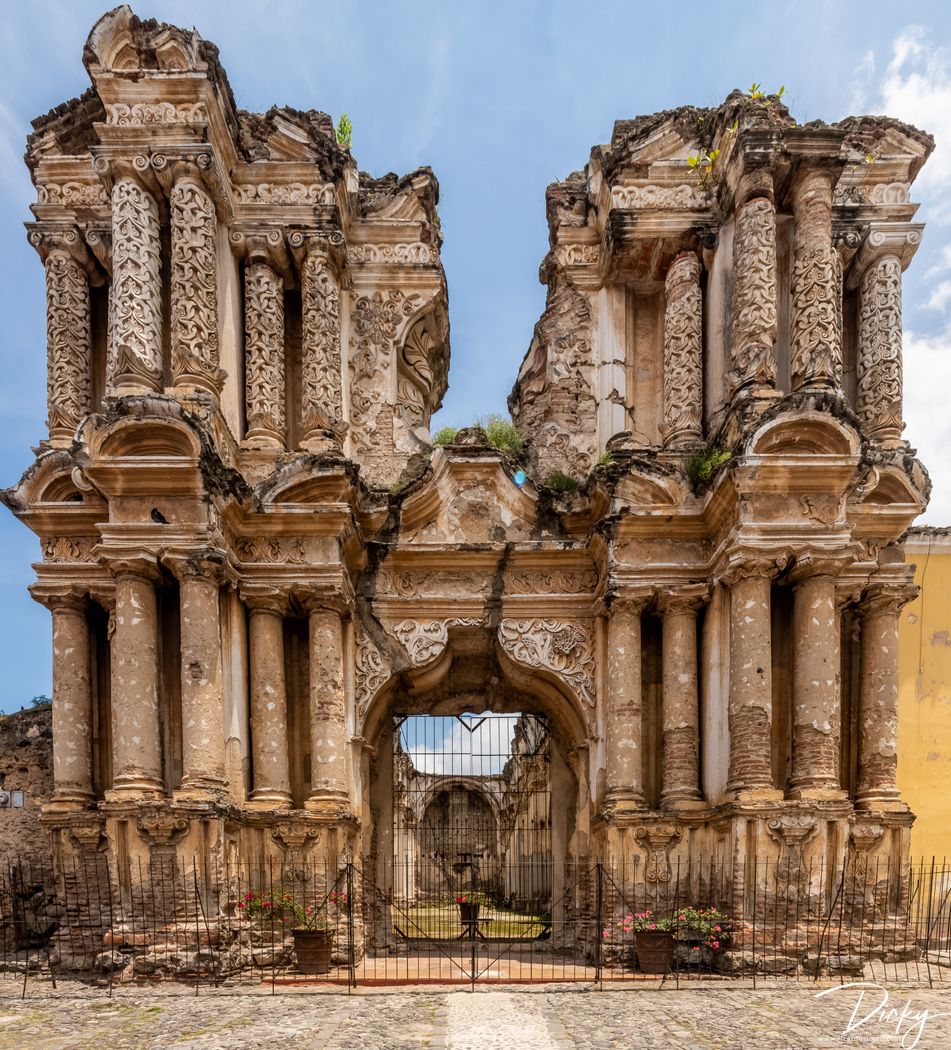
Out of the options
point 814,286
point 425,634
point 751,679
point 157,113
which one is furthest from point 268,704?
point 814,286

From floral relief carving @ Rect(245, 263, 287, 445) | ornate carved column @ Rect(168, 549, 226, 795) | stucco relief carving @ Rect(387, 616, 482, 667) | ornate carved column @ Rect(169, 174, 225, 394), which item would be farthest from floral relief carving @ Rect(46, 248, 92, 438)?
stucco relief carving @ Rect(387, 616, 482, 667)

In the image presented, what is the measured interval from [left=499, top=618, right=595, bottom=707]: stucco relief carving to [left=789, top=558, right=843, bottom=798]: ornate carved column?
8.89ft

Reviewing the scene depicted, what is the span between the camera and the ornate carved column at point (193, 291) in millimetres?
9844

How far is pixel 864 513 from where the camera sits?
34.7ft

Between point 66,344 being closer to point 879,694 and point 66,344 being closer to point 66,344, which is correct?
point 66,344

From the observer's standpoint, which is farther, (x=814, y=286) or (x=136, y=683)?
(x=814, y=286)

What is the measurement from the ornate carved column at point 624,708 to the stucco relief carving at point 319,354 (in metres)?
4.34

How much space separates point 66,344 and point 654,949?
32.9ft

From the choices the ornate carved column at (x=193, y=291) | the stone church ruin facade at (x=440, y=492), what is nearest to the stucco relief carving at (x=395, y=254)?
the stone church ruin facade at (x=440, y=492)

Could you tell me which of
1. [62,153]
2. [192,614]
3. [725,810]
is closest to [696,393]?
[725,810]

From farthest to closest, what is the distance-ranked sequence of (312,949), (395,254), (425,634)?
1. (395,254)
2. (425,634)
3. (312,949)

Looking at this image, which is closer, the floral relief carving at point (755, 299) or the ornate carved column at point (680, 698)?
the ornate carved column at point (680, 698)

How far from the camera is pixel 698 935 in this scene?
8.93m

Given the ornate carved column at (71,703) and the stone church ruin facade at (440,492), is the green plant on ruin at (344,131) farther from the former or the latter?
the ornate carved column at (71,703)
